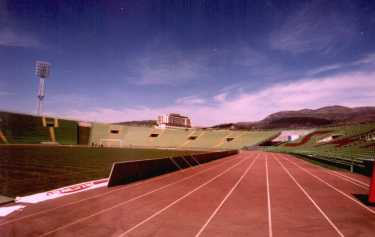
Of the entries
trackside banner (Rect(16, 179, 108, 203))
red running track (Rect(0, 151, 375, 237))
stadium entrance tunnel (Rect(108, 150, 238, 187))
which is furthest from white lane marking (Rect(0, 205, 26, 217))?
stadium entrance tunnel (Rect(108, 150, 238, 187))

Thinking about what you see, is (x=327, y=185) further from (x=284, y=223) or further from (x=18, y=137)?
(x=18, y=137)

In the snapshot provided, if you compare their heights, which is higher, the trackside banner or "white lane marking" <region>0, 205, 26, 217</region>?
the trackside banner

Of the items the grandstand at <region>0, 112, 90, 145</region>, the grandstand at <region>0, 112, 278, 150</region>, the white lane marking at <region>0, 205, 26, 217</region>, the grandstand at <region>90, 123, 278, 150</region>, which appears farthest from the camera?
→ the grandstand at <region>90, 123, 278, 150</region>

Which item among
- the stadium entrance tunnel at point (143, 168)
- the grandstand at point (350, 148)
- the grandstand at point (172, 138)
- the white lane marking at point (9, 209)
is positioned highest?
the grandstand at point (172, 138)

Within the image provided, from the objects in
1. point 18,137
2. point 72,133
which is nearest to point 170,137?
point 72,133

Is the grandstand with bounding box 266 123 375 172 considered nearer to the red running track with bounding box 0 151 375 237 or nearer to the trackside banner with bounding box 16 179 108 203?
the red running track with bounding box 0 151 375 237

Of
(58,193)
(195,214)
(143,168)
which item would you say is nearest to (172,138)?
(143,168)

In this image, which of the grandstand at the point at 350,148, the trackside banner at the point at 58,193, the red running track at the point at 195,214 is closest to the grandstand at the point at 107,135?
the grandstand at the point at 350,148

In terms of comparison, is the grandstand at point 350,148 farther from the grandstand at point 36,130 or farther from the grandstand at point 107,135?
the grandstand at point 36,130

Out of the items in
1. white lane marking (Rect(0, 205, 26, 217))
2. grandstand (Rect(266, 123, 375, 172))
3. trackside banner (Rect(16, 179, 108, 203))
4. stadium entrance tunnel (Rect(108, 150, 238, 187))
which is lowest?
white lane marking (Rect(0, 205, 26, 217))

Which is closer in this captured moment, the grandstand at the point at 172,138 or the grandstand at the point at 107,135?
the grandstand at the point at 107,135

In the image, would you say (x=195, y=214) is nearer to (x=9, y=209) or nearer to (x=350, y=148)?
(x=9, y=209)

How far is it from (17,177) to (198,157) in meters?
13.8

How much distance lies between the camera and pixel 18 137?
47.7 metres
